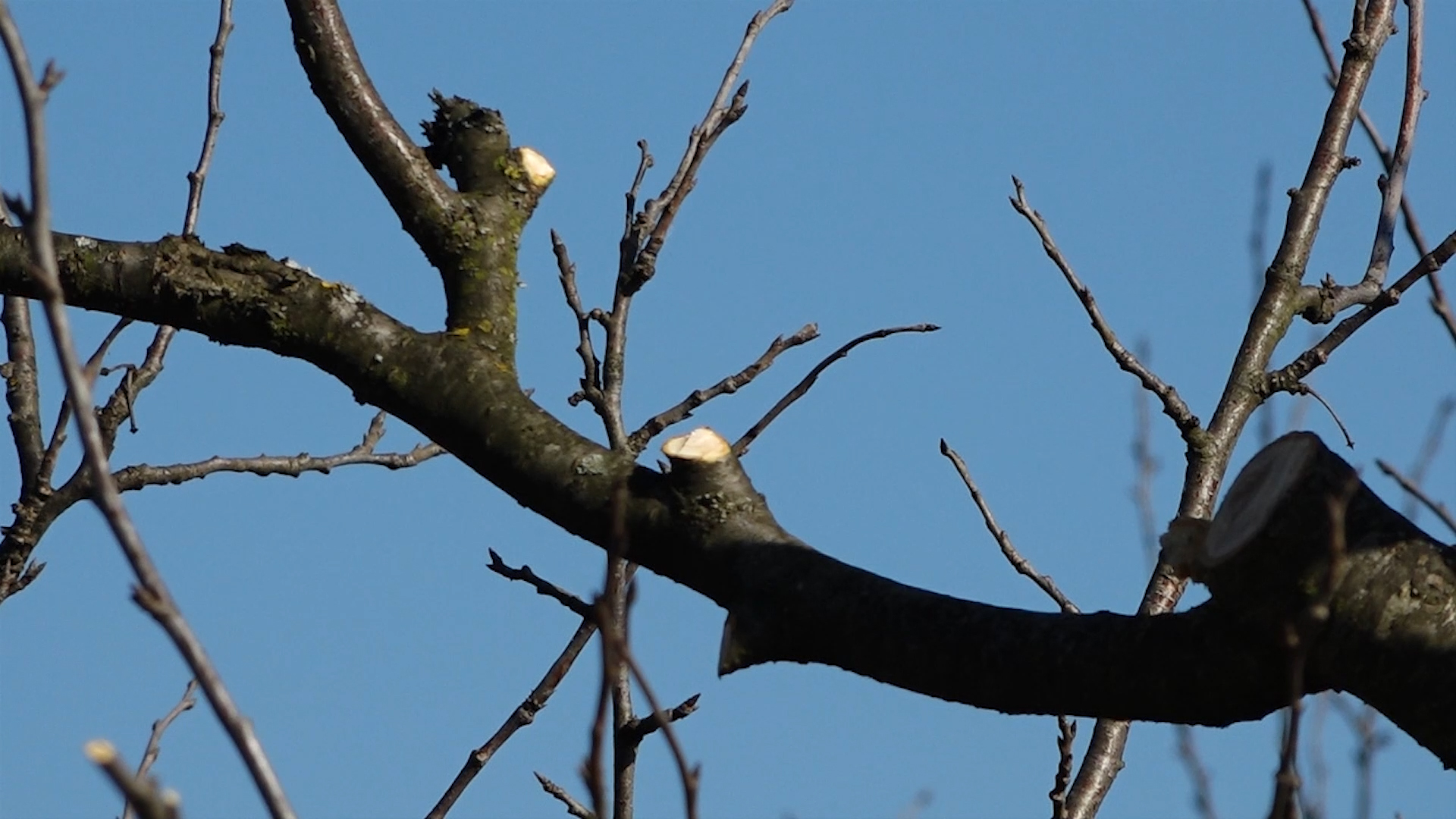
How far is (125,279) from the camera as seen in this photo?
1.97m

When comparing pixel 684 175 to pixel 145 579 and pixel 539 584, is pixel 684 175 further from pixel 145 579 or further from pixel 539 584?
pixel 145 579

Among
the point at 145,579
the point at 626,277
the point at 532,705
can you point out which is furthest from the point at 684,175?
the point at 145,579

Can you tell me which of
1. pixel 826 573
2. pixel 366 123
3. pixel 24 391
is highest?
pixel 24 391

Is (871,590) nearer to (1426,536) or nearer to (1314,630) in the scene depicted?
(1314,630)

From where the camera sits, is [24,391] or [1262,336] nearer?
[1262,336]

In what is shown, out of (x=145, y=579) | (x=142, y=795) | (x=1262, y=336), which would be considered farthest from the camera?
(x=1262, y=336)

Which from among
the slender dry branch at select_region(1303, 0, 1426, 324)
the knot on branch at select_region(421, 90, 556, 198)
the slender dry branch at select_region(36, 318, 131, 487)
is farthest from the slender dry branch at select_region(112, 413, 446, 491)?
the slender dry branch at select_region(1303, 0, 1426, 324)

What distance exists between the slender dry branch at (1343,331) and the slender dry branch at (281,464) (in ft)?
5.42

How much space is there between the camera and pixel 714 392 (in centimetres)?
298

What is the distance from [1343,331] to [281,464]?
7.56ft

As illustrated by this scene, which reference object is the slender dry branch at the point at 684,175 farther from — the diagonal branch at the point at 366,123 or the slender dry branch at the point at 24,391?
the slender dry branch at the point at 24,391

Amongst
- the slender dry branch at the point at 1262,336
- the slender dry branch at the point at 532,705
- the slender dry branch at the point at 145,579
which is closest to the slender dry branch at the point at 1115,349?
the slender dry branch at the point at 1262,336

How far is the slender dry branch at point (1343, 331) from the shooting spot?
9.09 ft

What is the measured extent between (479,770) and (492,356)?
1047 millimetres
